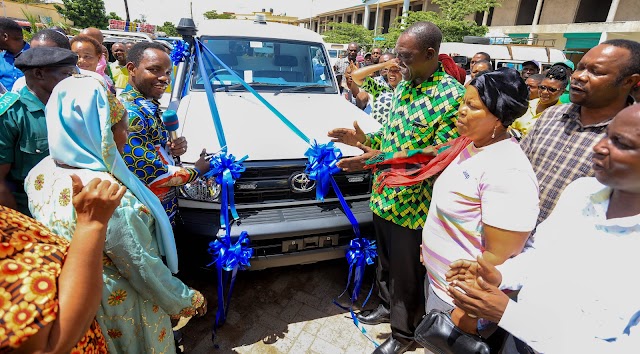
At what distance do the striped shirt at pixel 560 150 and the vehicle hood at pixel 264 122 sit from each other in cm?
115

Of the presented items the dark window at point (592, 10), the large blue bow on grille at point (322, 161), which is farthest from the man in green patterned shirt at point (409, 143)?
the dark window at point (592, 10)

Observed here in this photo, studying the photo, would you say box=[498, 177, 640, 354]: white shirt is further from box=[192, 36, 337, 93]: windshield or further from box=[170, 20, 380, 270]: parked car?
box=[192, 36, 337, 93]: windshield

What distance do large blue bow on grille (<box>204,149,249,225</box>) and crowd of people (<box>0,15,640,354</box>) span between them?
0.09 meters

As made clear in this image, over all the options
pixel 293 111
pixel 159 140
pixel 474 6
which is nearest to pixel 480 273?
pixel 159 140

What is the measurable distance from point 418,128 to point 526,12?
28.3 meters

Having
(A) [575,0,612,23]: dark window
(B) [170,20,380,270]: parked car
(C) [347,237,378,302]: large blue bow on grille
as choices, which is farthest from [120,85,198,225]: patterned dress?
(A) [575,0,612,23]: dark window

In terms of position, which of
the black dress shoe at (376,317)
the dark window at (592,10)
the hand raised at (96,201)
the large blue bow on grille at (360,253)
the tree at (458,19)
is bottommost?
the black dress shoe at (376,317)

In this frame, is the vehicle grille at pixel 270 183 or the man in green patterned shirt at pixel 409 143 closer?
the man in green patterned shirt at pixel 409 143

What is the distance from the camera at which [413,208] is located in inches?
82.4

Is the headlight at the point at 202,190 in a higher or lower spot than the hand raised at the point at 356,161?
lower

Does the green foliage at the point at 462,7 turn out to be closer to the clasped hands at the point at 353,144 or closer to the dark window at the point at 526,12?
the dark window at the point at 526,12

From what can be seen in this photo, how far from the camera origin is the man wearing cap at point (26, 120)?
6.12 ft

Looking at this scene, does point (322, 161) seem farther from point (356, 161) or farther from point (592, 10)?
point (592, 10)

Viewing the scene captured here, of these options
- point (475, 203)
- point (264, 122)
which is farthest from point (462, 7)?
point (475, 203)
